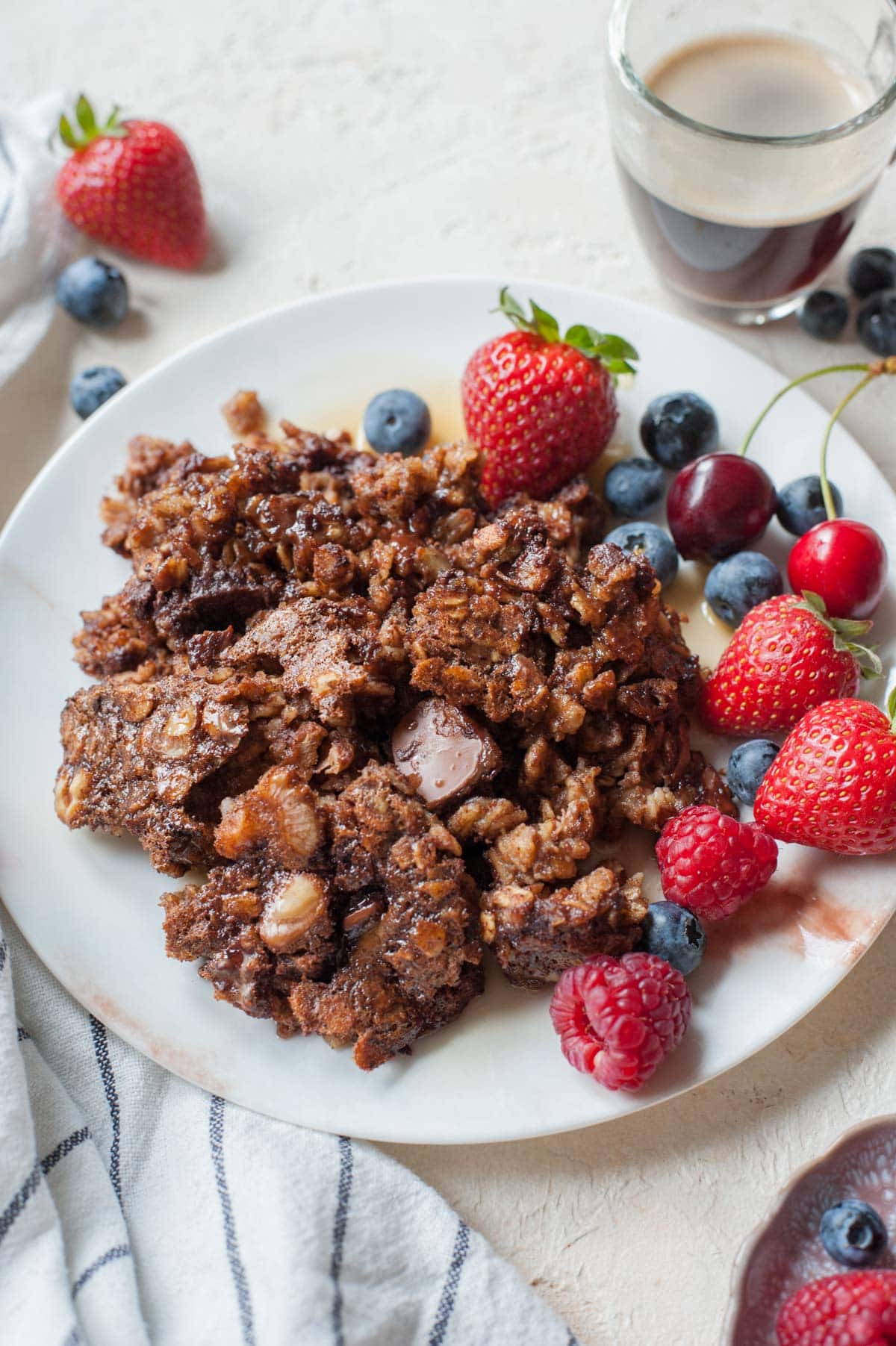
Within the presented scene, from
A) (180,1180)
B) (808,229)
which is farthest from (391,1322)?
(808,229)

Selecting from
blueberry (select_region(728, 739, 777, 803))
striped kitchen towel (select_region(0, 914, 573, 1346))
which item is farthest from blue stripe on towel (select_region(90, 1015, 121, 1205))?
blueberry (select_region(728, 739, 777, 803))

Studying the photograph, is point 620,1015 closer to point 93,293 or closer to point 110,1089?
point 110,1089

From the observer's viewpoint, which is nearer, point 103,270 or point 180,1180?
point 180,1180

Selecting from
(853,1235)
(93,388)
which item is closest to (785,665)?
(853,1235)

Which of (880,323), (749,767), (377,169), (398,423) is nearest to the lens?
(749,767)

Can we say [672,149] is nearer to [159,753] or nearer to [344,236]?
[344,236]

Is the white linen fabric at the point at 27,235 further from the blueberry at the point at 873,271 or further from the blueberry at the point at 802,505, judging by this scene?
the blueberry at the point at 873,271

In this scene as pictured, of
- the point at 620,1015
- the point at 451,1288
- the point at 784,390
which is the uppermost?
the point at 784,390
